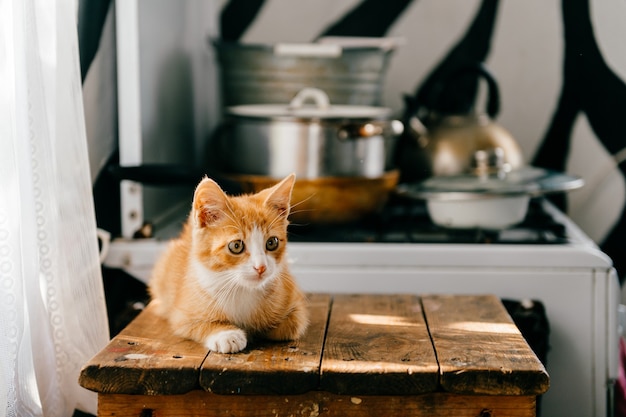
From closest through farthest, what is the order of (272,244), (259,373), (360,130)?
(259,373) < (272,244) < (360,130)

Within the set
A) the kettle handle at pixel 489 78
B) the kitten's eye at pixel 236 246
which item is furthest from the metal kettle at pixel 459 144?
the kitten's eye at pixel 236 246

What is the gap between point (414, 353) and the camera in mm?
1157

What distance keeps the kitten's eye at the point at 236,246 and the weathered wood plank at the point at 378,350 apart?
206 mm

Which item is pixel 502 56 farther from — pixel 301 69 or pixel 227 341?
pixel 227 341

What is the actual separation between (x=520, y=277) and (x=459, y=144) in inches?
18.4

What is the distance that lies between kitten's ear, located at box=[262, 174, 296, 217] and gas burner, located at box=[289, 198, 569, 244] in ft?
1.58

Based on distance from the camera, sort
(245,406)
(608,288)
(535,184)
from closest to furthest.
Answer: (245,406)
(608,288)
(535,184)

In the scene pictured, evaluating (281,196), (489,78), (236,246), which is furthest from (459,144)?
(236,246)

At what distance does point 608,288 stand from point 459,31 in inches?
41.5

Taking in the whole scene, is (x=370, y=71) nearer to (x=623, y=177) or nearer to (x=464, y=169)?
(x=464, y=169)

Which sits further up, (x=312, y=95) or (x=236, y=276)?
(x=312, y=95)

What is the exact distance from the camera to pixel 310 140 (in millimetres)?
1758

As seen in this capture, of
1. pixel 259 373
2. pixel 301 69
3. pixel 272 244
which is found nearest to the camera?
pixel 259 373

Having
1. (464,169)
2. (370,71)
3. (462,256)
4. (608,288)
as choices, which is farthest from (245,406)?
(370,71)
